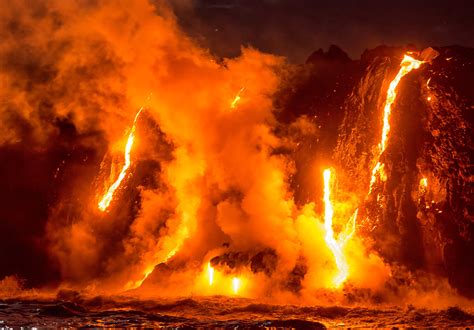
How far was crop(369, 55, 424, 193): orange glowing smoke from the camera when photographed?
22.2 meters

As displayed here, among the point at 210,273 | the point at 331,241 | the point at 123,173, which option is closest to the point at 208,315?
the point at 210,273

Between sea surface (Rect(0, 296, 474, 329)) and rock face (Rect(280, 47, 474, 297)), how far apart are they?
A: 4.11m

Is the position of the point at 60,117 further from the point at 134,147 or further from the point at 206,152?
the point at 206,152

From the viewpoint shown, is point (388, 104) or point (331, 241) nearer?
point (331, 241)

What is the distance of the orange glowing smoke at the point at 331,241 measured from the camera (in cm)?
1975

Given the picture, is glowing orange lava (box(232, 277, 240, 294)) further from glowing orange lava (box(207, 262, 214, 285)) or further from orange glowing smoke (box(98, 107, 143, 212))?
orange glowing smoke (box(98, 107, 143, 212))

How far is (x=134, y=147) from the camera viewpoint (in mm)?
25781

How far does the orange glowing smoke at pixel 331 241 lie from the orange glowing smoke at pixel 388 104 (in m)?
1.79

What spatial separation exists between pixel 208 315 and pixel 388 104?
11.8 meters

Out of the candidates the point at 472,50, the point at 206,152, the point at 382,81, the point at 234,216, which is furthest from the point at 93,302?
the point at 472,50

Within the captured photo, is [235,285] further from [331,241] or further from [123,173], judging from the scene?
[123,173]

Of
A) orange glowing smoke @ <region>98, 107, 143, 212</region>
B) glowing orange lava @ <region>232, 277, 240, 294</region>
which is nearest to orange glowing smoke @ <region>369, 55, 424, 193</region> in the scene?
glowing orange lava @ <region>232, 277, 240, 294</region>

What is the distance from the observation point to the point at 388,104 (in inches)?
896

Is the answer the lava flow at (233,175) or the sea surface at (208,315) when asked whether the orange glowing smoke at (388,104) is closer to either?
the lava flow at (233,175)
